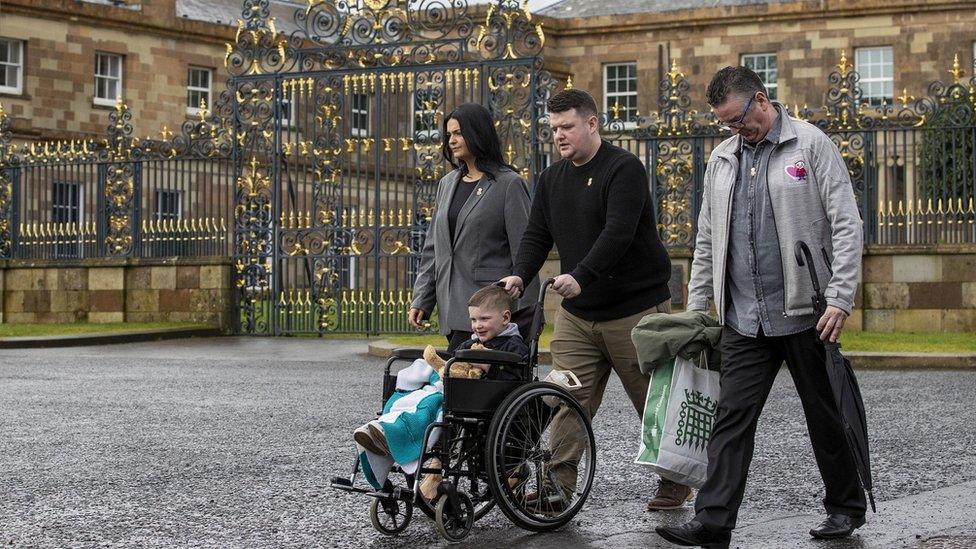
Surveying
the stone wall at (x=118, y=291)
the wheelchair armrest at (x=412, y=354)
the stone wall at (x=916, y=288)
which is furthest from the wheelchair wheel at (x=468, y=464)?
the stone wall at (x=118, y=291)

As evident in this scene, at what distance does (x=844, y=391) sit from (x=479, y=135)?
226 cm

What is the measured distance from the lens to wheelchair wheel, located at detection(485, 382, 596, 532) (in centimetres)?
635

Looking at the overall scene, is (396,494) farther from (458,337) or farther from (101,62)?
(101,62)

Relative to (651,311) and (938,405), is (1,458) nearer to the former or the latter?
(651,311)

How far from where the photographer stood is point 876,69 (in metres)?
41.9

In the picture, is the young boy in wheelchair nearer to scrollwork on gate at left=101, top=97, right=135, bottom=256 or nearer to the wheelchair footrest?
the wheelchair footrest

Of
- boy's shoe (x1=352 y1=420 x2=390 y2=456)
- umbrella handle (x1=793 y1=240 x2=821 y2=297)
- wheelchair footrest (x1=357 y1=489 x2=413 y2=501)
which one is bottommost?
wheelchair footrest (x1=357 y1=489 x2=413 y2=501)

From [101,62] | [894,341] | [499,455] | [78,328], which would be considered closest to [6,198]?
[78,328]

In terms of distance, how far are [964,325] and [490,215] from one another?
48.3ft

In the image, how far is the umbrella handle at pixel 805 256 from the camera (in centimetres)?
605

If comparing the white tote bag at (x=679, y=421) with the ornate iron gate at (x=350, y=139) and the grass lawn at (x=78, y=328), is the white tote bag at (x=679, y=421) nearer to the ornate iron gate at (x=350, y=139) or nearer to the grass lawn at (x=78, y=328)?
the ornate iron gate at (x=350, y=139)

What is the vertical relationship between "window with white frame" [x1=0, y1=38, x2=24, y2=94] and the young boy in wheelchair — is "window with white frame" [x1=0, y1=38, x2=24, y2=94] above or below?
above

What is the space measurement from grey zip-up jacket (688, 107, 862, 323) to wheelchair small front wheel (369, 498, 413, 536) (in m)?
1.57

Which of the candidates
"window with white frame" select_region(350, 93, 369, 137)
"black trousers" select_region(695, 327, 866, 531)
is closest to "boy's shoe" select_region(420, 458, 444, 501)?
"black trousers" select_region(695, 327, 866, 531)
